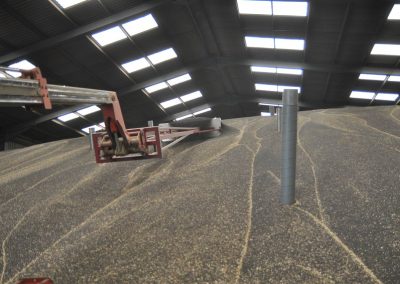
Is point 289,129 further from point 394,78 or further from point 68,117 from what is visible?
point 68,117

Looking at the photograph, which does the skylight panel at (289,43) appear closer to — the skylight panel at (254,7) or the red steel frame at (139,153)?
the skylight panel at (254,7)

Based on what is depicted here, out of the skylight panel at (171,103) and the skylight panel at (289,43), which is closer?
the skylight panel at (289,43)

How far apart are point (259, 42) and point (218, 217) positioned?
14.5 metres

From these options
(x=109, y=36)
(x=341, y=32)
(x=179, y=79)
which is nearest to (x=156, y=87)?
(x=179, y=79)

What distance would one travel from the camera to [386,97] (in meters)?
20.5

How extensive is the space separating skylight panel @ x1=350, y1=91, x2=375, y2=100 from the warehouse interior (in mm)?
2425

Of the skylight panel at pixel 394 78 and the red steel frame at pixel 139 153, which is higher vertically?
the skylight panel at pixel 394 78

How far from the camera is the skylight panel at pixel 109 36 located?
1537 centimetres

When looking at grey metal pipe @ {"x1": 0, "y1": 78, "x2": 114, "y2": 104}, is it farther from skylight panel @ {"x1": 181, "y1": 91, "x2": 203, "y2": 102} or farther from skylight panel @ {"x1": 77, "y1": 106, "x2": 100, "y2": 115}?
skylight panel @ {"x1": 181, "y1": 91, "x2": 203, "y2": 102}

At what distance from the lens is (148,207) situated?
486 cm

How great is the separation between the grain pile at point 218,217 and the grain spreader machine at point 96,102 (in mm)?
514

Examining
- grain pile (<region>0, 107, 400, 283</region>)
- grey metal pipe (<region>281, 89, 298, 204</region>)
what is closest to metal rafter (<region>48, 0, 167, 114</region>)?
grain pile (<region>0, 107, 400, 283</region>)

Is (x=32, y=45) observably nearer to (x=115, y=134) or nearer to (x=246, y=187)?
(x=115, y=134)

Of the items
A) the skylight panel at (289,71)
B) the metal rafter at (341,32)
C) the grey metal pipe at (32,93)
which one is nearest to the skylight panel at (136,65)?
the skylight panel at (289,71)
